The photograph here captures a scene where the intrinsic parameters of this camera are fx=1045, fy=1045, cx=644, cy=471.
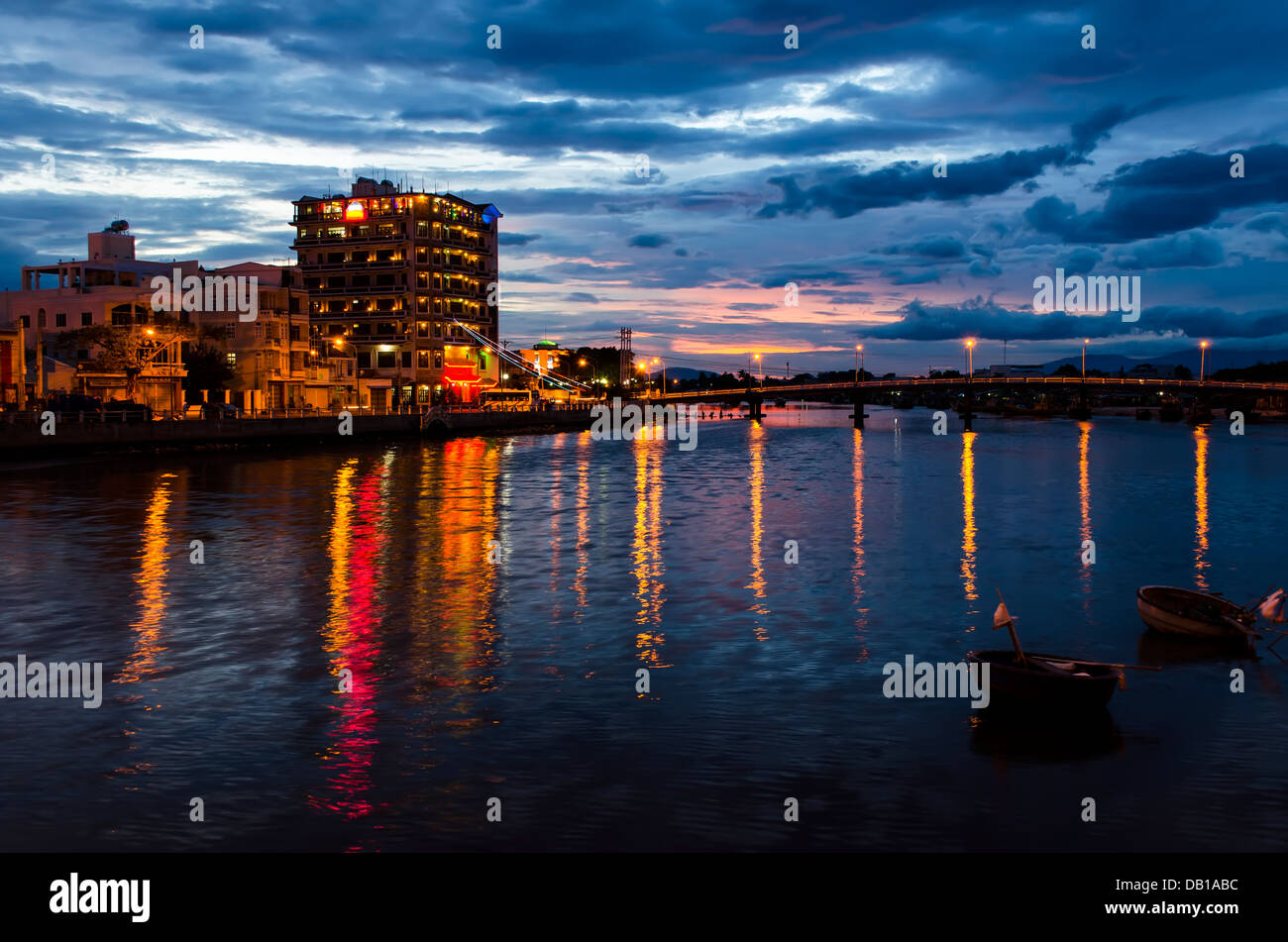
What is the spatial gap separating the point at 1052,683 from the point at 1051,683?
0.01 meters

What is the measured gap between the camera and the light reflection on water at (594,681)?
1233 cm

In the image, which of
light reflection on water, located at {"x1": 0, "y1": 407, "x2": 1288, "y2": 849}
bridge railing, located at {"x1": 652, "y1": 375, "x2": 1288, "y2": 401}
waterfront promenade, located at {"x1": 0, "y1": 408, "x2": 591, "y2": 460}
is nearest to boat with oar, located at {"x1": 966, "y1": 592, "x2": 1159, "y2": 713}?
light reflection on water, located at {"x1": 0, "y1": 407, "x2": 1288, "y2": 849}

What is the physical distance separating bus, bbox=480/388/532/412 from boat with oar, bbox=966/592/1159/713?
137 meters

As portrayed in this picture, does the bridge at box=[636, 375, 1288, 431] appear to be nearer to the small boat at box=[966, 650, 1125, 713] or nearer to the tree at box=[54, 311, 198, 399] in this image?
the tree at box=[54, 311, 198, 399]

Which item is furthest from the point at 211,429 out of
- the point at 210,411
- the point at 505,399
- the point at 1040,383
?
the point at 1040,383

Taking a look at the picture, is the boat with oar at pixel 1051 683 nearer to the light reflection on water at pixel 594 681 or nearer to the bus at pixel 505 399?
the light reflection on water at pixel 594 681

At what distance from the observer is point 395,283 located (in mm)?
150000

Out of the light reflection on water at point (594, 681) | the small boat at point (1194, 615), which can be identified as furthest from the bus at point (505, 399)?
the small boat at point (1194, 615)

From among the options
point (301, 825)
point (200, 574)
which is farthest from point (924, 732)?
point (200, 574)

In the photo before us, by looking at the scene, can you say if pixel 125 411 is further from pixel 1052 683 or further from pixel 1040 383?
pixel 1040 383

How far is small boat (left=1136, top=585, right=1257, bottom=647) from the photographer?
2062 centimetres

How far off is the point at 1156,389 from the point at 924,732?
174 m

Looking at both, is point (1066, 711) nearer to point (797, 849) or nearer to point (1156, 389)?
point (797, 849)

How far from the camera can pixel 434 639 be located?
22047 mm
